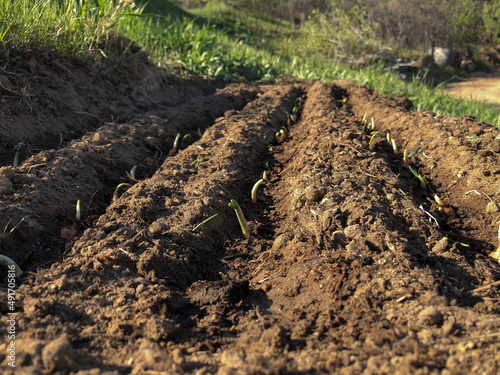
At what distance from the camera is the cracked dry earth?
1.45m

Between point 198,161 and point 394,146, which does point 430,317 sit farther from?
point 394,146

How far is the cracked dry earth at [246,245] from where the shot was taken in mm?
1454

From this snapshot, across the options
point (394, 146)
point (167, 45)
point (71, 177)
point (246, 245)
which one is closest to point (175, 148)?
point (71, 177)

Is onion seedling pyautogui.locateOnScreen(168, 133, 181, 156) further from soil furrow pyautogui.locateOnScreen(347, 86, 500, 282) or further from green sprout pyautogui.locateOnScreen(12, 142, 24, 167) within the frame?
soil furrow pyautogui.locateOnScreen(347, 86, 500, 282)

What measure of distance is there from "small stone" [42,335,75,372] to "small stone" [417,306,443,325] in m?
1.31

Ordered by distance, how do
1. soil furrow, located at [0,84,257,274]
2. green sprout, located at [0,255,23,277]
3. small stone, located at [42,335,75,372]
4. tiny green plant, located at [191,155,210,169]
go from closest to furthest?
small stone, located at [42,335,75,372] → green sprout, located at [0,255,23,277] → soil furrow, located at [0,84,257,274] → tiny green plant, located at [191,155,210,169]

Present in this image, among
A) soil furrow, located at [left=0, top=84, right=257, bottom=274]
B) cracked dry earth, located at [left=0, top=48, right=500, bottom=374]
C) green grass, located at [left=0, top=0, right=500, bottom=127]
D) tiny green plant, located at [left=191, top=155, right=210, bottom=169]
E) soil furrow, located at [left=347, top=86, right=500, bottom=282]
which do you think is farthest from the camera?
green grass, located at [left=0, top=0, right=500, bottom=127]

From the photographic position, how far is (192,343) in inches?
62.5

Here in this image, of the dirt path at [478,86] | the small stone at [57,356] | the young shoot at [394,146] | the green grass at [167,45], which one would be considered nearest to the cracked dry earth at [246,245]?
the small stone at [57,356]

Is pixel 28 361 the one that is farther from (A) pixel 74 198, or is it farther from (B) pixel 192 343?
(A) pixel 74 198

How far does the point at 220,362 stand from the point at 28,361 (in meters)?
0.66

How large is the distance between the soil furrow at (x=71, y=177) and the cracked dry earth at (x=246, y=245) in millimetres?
12

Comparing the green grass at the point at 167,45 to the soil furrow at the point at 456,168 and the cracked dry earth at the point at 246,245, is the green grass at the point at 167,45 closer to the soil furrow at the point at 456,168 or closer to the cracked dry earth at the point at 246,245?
the cracked dry earth at the point at 246,245

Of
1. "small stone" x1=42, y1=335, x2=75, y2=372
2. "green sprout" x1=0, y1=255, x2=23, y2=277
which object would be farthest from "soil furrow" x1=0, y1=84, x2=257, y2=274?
"small stone" x1=42, y1=335, x2=75, y2=372
